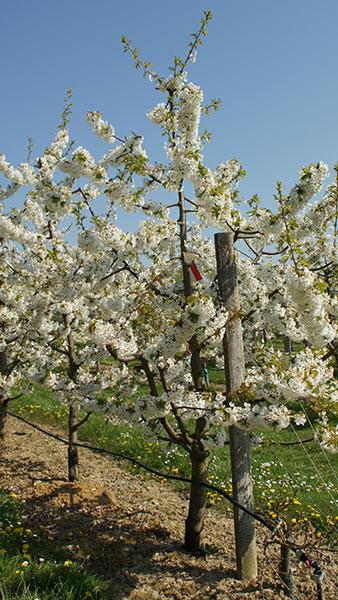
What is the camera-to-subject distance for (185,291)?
535 centimetres

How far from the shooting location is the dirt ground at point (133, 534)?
4918 millimetres

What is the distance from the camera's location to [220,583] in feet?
16.3

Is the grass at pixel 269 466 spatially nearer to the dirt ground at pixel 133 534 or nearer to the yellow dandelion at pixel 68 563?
the dirt ground at pixel 133 534

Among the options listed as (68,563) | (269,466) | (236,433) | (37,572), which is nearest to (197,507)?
(236,433)

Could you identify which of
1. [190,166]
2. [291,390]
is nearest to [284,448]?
[291,390]

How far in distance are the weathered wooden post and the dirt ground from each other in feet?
0.60

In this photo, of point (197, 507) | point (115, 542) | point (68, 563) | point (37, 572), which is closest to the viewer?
point (37, 572)

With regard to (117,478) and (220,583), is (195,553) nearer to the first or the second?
(220,583)

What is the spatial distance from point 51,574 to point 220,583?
1757 millimetres

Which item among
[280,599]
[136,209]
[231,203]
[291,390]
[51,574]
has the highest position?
[136,209]

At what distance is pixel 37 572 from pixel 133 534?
1938 mm

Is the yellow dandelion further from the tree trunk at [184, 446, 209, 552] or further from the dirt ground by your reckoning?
the tree trunk at [184, 446, 209, 552]

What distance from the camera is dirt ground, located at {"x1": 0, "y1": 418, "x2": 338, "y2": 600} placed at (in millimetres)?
4918

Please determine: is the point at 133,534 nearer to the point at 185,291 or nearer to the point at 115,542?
the point at 115,542
